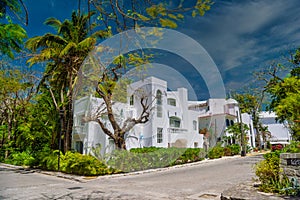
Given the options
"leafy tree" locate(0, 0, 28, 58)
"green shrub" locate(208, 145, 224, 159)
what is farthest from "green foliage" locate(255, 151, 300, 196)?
"green shrub" locate(208, 145, 224, 159)

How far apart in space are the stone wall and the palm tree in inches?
460

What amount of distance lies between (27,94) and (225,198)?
2071 cm

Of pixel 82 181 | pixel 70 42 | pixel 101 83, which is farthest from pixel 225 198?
pixel 70 42

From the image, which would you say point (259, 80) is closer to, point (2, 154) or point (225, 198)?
point (225, 198)

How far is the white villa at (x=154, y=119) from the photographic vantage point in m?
18.6

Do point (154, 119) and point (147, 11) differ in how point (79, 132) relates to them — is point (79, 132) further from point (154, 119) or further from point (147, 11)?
point (147, 11)

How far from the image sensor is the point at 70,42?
15.0m

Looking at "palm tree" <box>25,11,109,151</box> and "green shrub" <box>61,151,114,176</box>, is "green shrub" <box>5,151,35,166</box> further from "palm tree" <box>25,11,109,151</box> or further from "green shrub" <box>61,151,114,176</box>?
"green shrub" <box>61,151,114,176</box>

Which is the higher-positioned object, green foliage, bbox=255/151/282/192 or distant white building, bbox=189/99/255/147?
distant white building, bbox=189/99/255/147

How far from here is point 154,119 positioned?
20750mm

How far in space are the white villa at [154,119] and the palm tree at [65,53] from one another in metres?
2.45

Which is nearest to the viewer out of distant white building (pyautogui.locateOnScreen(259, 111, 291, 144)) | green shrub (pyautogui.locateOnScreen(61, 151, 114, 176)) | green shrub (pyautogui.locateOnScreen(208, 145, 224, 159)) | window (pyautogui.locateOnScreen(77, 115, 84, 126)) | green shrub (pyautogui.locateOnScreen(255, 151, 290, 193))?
green shrub (pyautogui.locateOnScreen(255, 151, 290, 193))

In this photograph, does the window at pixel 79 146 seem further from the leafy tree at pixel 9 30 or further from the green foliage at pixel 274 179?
the leafy tree at pixel 9 30

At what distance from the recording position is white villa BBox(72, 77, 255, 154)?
61.1 ft
